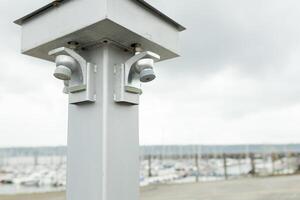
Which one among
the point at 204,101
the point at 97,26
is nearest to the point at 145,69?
the point at 97,26

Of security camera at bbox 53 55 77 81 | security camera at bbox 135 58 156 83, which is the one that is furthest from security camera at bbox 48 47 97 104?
Result: security camera at bbox 135 58 156 83

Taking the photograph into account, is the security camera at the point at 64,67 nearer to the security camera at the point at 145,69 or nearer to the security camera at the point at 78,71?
the security camera at the point at 78,71

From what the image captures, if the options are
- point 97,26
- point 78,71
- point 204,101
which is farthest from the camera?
point 204,101

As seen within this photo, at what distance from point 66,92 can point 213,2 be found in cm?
144

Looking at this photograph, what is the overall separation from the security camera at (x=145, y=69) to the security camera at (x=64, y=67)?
217 millimetres

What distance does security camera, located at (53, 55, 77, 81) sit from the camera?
0.90 meters

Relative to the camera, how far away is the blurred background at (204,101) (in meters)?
2.09

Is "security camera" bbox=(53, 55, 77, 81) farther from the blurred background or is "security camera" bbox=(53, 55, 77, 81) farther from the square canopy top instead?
the blurred background

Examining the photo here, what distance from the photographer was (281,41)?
3445mm

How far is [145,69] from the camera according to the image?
940 mm

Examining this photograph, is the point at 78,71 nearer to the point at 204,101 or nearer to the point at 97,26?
the point at 97,26

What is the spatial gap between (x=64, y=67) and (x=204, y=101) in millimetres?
5563

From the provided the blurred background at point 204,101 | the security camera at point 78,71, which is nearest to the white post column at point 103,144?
the security camera at point 78,71

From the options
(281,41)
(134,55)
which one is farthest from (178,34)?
(281,41)
